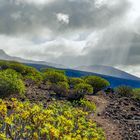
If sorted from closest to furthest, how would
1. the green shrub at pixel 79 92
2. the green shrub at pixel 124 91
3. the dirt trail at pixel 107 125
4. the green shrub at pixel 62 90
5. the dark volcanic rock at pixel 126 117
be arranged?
1. the dirt trail at pixel 107 125
2. the dark volcanic rock at pixel 126 117
3. the green shrub at pixel 79 92
4. the green shrub at pixel 62 90
5. the green shrub at pixel 124 91

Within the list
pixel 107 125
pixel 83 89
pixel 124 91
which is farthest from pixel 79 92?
Answer: pixel 124 91

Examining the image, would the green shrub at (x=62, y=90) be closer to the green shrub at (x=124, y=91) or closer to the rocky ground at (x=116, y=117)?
the rocky ground at (x=116, y=117)

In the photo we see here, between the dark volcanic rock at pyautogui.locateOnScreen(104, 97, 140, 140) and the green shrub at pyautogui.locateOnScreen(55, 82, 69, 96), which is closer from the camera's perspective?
the dark volcanic rock at pyautogui.locateOnScreen(104, 97, 140, 140)

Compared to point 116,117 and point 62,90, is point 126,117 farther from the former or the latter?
point 62,90

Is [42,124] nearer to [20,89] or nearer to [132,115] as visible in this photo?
[20,89]

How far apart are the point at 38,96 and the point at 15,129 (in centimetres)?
2534

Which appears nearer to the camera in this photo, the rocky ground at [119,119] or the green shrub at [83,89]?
the rocky ground at [119,119]

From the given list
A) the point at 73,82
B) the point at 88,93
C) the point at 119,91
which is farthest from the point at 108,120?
the point at 119,91

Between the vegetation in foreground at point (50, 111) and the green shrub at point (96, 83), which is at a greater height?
the green shrub at point (96, 83)

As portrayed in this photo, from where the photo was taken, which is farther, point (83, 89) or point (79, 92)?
point (83, 89)

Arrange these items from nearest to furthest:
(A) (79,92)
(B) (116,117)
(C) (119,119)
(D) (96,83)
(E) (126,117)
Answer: (C) (119,119)
(B) (116,117)
(E) (126,117)
(A) (79,92)
(D) (96,83)

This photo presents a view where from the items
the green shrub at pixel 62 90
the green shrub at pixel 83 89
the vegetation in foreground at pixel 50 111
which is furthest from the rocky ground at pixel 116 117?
the green shrub at pixel 83 89

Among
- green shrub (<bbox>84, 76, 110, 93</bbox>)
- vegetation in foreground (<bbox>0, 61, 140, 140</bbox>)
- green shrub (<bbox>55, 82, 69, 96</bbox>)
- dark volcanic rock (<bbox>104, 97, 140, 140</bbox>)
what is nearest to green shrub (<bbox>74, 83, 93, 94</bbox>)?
vegetation in foreground (<bbox>0, 61, 140, 140</bbox>)

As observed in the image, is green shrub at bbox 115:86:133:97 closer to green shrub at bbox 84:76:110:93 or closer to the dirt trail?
green shrub at bbox 84:76:110:93
